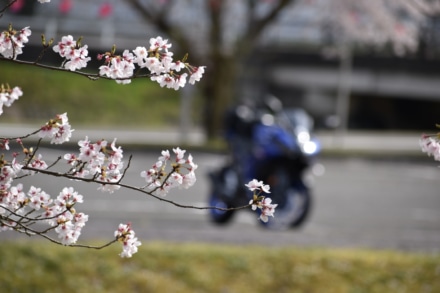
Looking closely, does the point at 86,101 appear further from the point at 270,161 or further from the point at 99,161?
the point at 99,161

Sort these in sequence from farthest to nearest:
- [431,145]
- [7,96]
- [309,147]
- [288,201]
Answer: [288,201] < [309,147] < [431,145] < [7,96]

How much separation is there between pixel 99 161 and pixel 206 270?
5086 mm

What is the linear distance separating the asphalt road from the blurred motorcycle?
338mm

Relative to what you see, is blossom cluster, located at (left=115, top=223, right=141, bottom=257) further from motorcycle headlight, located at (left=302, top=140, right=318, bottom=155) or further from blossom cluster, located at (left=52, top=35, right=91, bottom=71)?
motorcycle headlight, located at (left=302, top=140, right=318, bottom=155)

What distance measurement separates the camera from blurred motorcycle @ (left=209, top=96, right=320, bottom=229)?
11164 millimetres

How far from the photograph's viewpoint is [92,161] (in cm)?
414

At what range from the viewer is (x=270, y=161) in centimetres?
1114

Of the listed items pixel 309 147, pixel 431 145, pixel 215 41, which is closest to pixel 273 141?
pixel 309 147

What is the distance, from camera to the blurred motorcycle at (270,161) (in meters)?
11.2

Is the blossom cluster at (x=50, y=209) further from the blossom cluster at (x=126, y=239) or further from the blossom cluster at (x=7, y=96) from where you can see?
the blossom cluster at (x=7, y=96)

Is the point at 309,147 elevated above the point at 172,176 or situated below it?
above

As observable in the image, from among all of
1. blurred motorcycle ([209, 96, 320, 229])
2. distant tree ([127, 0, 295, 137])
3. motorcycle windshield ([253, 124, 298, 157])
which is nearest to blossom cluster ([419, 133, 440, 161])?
blurred motorcycle ([209, 96, 320, 229])

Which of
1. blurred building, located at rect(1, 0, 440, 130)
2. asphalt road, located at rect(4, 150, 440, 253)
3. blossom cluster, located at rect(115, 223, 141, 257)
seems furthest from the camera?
blurred building, located at rect(1, 0, 440, 130)

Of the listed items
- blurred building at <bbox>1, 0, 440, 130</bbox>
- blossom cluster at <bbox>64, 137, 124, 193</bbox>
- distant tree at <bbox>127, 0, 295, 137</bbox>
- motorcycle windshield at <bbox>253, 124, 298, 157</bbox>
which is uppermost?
blurred building at <bbox>1, 0, 440, 130</bbox>
